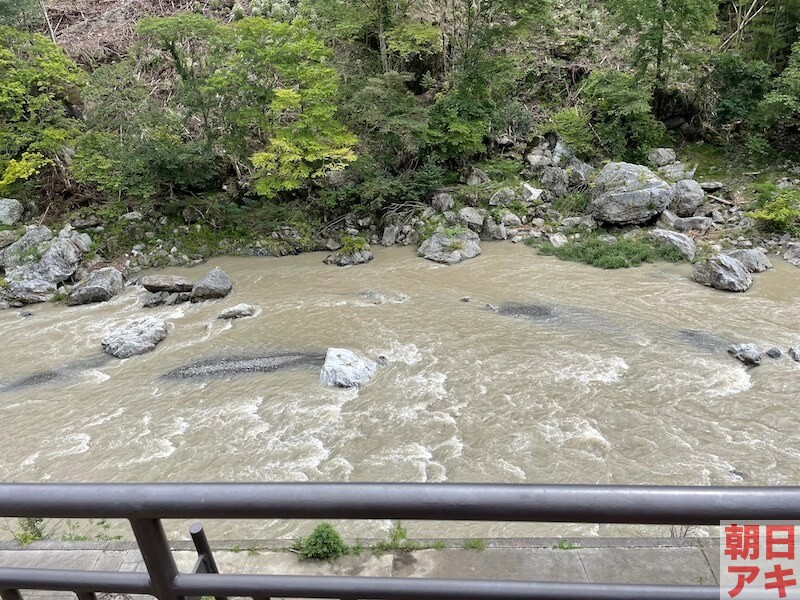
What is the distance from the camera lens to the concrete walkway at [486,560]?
3.10 m

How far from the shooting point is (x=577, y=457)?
581 centimetres

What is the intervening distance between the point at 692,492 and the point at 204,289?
38.2ft

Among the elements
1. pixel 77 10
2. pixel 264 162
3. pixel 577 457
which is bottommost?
pixel 577 457

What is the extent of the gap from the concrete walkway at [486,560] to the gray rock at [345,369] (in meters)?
3.81

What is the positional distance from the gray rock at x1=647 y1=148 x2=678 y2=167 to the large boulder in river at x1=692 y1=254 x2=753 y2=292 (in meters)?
5.92

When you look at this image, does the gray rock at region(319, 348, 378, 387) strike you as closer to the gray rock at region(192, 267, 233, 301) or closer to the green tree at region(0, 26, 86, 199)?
the gray rock at region(192, 267, 233, 301)

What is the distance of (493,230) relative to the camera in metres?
14.1

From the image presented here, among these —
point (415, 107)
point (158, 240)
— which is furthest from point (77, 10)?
point (415, 107)

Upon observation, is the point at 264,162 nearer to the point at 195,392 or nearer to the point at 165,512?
the point at 195,392

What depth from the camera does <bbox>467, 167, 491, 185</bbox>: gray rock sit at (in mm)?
15836

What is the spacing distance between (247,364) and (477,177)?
10491 millimetres

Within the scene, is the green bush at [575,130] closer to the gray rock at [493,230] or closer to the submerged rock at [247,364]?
the gray rock at [493,230]

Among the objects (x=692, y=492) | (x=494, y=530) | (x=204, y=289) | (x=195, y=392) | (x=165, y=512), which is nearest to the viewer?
(x=692, y=492)

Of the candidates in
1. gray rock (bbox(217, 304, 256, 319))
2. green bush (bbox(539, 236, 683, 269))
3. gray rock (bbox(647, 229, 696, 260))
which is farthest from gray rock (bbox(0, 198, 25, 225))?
gray rock (bbox(647, 229, 696, 260))
